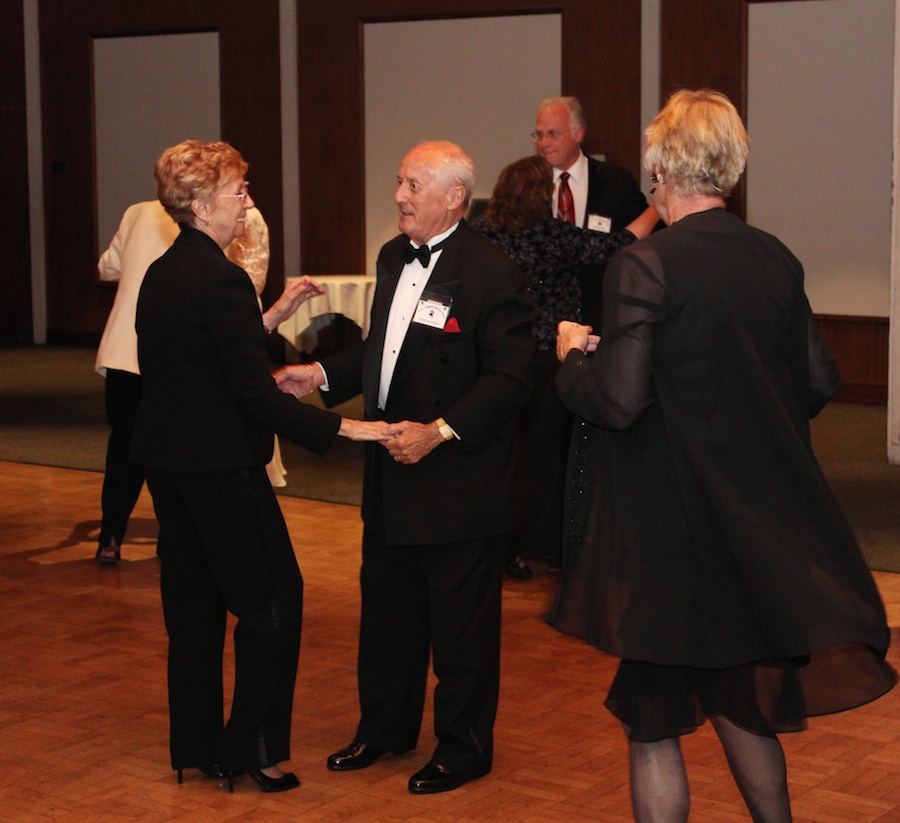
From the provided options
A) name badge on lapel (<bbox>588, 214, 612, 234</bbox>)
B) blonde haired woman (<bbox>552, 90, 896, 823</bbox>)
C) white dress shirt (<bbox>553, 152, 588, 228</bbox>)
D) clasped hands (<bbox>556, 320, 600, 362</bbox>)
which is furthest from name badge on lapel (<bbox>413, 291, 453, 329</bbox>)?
white dress shirt (<bbox>553, 152, 588, 228</bbox>)

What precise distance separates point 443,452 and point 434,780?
745mm

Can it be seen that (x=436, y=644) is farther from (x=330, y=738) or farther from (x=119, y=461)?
(x=119, y=461)

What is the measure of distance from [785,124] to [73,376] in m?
5.74

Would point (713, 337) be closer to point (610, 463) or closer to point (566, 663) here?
point (610, 463)

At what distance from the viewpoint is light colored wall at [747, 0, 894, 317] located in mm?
9680

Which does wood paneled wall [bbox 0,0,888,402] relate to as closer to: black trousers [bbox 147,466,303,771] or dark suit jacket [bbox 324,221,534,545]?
dark suit jacket [bbox 324,221,534,545]

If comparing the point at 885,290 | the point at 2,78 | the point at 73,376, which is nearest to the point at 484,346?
the point at 885,290

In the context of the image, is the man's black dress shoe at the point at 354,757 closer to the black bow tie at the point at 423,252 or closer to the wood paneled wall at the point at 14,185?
the black bow tie at the point at 423,252

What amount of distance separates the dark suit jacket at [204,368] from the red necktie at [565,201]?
105 inches

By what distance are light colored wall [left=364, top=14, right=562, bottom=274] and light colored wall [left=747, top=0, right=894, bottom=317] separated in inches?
68.0

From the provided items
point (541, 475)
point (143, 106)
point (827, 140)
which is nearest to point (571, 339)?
point (541, 475)

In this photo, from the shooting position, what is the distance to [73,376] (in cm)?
1176

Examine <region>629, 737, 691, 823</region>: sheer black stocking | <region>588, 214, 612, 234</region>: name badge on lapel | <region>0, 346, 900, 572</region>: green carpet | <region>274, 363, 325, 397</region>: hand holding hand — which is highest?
<region>588, 214, 612, 234</region>: name badge on lapel

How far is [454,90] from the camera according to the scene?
11.5 metres
